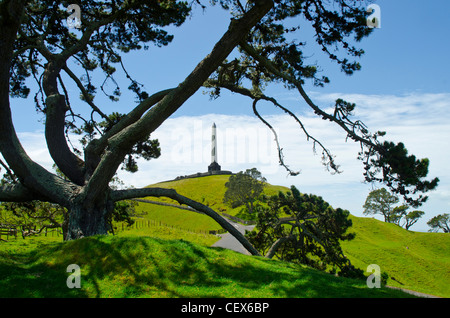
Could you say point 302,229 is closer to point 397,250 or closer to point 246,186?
point 397,250

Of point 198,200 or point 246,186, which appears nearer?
point 246,186

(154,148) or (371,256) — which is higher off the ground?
(154,148)

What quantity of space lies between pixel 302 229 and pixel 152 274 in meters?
7.48

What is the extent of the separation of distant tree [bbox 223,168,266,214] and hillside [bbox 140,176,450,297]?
2.92 metres

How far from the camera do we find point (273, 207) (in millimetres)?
14117

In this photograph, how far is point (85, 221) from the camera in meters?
9.59

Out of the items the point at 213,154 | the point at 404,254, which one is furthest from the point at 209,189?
the point at 404,254

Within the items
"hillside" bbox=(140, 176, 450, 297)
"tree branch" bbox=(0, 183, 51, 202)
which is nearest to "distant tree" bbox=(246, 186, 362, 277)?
"tree branch" bbox=(0, 183, 51, 202)

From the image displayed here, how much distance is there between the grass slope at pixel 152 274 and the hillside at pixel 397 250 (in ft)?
50.7

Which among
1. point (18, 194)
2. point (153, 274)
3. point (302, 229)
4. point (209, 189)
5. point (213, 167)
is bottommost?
point (153, 274)

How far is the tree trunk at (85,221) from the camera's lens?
9.30m

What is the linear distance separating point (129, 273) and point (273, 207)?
8.66 metres

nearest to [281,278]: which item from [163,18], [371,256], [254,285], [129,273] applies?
[254,285]
